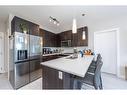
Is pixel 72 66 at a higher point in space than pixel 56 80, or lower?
higher

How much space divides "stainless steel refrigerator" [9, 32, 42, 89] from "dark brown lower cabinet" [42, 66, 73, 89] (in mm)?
1182

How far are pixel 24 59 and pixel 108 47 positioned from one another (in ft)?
11.7

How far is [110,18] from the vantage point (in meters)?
4.25

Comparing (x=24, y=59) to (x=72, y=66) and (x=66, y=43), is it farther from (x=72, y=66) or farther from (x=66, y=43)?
(x=66, y=43)

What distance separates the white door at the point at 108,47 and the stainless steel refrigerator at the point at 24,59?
2.81 m

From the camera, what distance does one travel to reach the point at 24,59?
10.5ft

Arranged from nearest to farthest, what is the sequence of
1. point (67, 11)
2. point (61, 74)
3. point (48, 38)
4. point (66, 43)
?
point (61, 74) → point (67, 11) → point (48, 38) → point (66, 43)

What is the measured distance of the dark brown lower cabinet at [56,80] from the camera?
5.70ft

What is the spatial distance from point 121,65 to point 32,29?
12.1 ft

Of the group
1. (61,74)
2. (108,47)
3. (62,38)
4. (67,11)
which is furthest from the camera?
(62,38)

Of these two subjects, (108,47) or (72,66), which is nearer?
(72,66)

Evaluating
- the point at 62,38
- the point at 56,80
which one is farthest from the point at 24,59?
the point at 62,38
